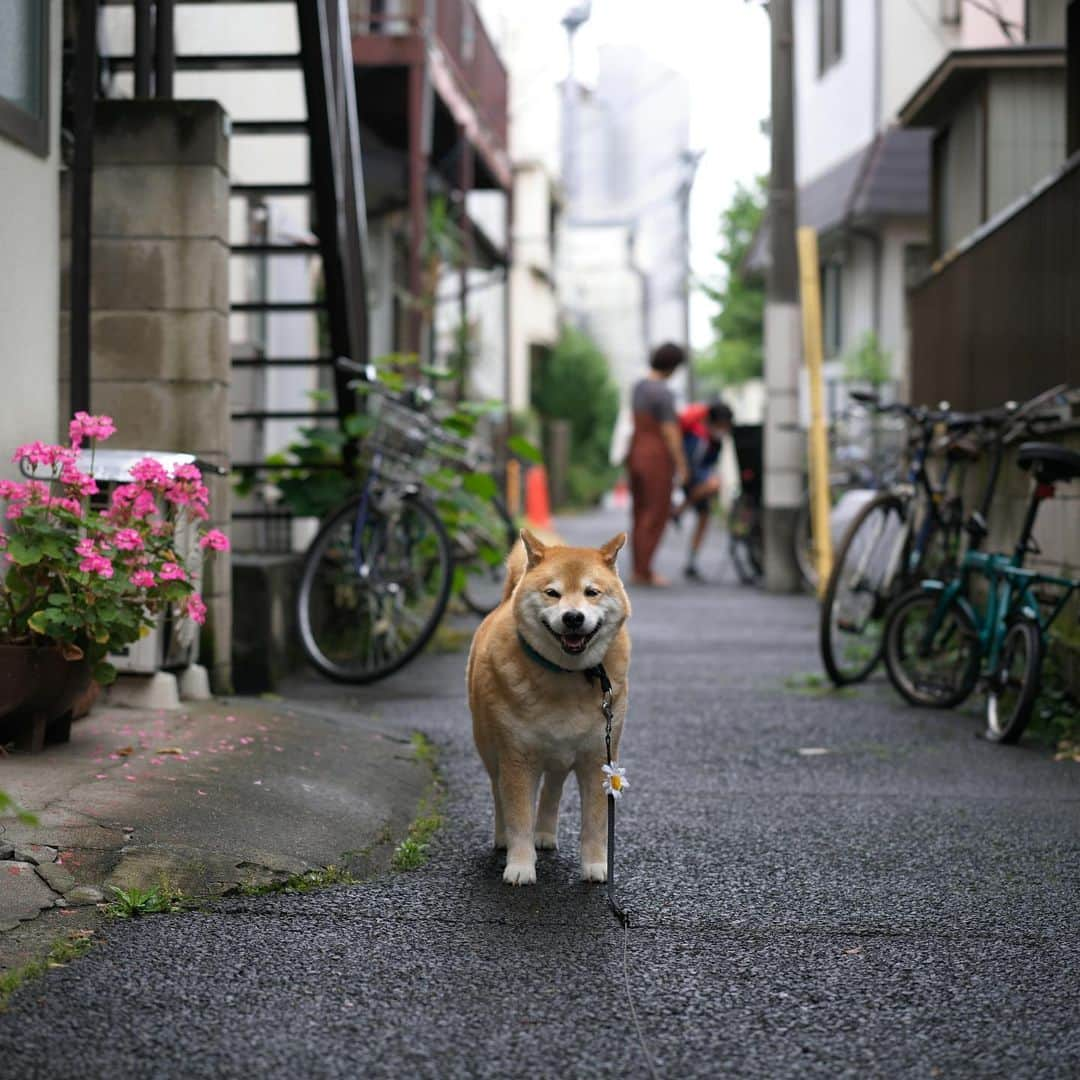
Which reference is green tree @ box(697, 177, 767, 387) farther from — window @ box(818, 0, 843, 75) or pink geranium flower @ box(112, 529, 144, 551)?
pink geranium flower @ box(112, 529, 144, 551)

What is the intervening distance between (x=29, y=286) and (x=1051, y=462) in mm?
3810

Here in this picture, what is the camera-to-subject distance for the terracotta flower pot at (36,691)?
469 cm

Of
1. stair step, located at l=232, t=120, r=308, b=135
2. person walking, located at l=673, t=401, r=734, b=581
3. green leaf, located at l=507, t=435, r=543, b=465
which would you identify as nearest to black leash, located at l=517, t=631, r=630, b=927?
stair step, located at l=232, t=120, r=308, b=135

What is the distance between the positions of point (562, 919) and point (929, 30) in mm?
16986

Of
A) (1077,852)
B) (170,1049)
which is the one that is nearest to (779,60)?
(1077,852)

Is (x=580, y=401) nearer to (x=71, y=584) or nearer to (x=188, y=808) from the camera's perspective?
(x=71, y=584)

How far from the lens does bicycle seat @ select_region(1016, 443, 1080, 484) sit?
6.13 m

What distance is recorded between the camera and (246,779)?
4.80 m

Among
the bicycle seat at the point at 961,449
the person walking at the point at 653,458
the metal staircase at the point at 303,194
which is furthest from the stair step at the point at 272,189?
the person walking at the point at 653,458

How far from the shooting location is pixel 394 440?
8062mm

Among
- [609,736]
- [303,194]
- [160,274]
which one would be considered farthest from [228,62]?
[609,736]

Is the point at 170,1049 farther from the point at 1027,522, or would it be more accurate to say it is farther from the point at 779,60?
the point at 779,60

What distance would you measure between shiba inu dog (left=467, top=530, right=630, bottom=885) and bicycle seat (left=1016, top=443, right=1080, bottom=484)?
257 cm

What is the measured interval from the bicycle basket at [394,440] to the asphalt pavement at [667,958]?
2456 millimetres
